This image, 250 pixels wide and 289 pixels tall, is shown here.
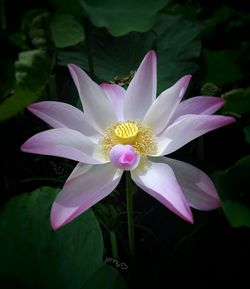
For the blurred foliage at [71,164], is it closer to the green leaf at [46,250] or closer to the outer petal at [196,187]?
the green leaf at [46,250]

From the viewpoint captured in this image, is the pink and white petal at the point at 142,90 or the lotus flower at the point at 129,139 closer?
the lotus flower at the point at 129,139

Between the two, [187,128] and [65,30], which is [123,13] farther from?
[187,128]

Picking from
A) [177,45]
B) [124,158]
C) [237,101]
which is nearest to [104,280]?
[124,158]

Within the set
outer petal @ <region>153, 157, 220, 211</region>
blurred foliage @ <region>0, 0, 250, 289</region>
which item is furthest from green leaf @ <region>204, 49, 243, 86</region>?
outer petal @ <region>153, 157, 220, 211</region>

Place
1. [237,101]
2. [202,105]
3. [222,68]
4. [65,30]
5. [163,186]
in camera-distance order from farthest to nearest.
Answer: [222,68]
[65,30]
[237,101]
[202,105]
[163,186]

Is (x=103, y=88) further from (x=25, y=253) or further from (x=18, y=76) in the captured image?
A: (x=25, y=253)

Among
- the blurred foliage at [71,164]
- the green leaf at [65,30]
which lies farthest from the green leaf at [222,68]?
the green leaf at [65,30]
